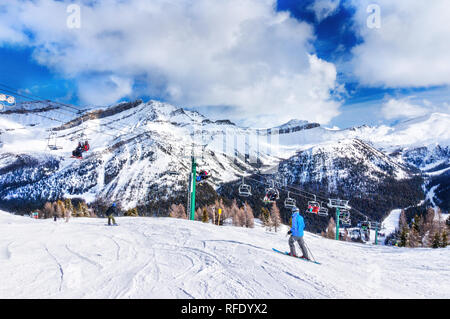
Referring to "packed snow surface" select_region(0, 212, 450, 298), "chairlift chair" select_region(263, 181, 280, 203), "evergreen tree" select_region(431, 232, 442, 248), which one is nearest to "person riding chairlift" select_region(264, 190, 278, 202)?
"chairlift chair" select_region(263, 181, 280, 203)

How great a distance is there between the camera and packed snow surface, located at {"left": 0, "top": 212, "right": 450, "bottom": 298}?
6.42m

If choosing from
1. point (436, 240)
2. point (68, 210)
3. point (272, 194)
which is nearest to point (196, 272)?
point (272, 194)

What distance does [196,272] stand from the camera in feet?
25.6

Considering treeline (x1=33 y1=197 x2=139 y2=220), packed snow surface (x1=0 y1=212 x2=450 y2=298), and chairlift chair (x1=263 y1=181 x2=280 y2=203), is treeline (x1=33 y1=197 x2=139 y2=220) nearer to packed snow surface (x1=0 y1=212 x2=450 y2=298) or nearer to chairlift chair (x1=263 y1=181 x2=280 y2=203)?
chairlift chair (x1=263 y1=181 x2=280 y2=203)

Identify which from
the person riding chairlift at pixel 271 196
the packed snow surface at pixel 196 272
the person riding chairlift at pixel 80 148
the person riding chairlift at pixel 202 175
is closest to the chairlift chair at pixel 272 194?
the person riding chairlift at pixel 271 196

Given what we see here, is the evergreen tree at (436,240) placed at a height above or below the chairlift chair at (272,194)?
below

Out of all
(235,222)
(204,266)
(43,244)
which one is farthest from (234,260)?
(235,222)

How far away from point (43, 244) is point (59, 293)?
700 centimetres

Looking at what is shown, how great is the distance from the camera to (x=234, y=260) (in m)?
9.02

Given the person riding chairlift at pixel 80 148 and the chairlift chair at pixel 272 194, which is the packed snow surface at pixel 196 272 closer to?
the person riding chairlift at pixel 80 148

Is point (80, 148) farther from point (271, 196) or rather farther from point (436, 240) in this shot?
point (436, 240)

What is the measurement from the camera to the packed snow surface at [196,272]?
6422 millimetres

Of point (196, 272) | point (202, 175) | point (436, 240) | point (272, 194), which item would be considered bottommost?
point (436, 240)
